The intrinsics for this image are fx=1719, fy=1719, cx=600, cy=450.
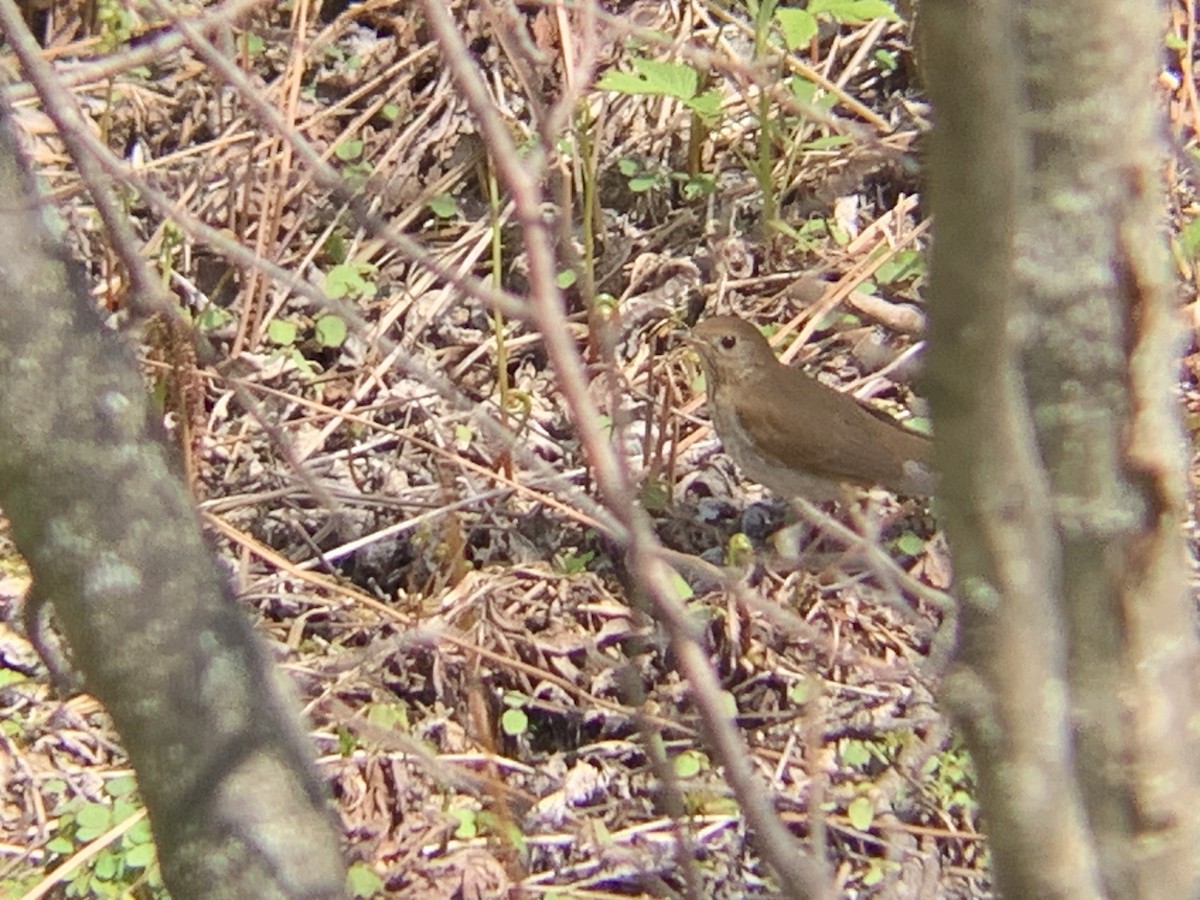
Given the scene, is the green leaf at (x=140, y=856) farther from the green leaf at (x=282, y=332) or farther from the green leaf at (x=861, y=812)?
the green leaf at (x=282, y=332)

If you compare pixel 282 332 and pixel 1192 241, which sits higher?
pixel 1192 241

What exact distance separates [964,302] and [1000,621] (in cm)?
24

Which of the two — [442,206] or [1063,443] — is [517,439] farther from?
[442,206]

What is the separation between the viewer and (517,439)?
295 cm

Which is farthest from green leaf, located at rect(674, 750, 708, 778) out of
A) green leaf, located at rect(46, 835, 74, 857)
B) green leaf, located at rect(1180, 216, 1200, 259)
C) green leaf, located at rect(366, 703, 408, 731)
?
green leaf, located at rect(1180, 216, 1200, 259)

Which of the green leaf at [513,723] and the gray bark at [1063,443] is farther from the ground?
the gray bark at [1063,443]

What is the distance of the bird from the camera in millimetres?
4551

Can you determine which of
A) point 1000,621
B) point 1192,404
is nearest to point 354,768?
point 1192,404

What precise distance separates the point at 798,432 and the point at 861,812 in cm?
127

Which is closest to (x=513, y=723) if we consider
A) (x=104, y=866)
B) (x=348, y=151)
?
(x=104, y=866)

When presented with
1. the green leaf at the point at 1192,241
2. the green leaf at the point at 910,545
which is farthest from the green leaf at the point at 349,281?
the green leaf at the point at 1192,241

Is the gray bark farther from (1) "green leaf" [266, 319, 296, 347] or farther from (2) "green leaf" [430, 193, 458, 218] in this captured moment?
(2) "green leaf" [430, 193, 458, 218]

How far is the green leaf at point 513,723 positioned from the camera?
3877 millimetres

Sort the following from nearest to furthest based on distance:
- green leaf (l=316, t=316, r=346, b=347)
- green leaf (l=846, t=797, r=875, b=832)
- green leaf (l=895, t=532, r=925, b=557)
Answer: green leaf (l=846, t=797, r=875, b=832), green leaf (l=895, t=532, r=925, b=557), green leaf (l=316, t=316, r=346, b=347)
